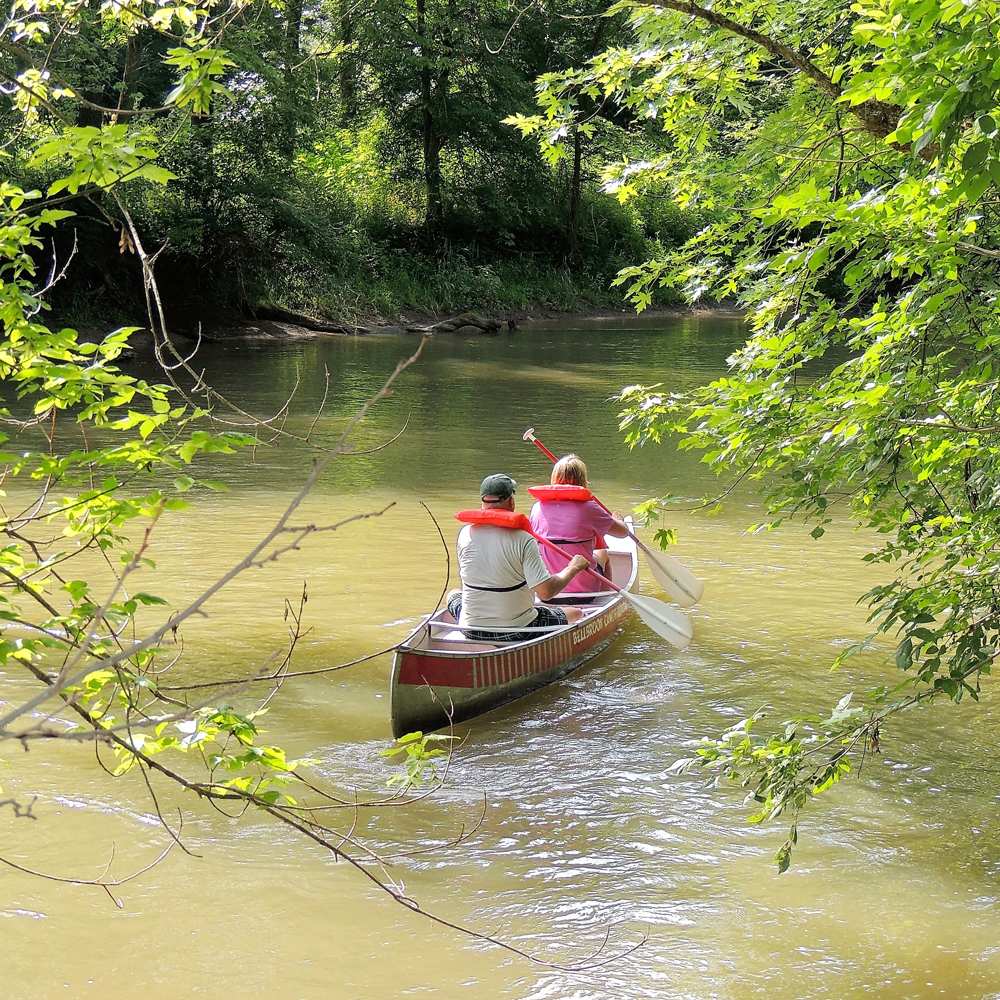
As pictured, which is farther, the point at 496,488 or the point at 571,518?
the point at 571,518

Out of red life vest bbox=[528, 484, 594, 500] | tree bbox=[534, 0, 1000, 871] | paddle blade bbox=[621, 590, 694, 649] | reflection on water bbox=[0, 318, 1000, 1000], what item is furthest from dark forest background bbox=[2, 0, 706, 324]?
tree bbox=[534, 0, 1000, 871]

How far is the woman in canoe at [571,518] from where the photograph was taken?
7875 millimetres

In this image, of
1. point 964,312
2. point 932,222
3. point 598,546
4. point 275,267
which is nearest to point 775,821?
point 964,312

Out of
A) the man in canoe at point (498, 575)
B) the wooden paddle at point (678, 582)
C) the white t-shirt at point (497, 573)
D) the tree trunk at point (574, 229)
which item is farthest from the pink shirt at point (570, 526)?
the tree trunk at point (574, 229)

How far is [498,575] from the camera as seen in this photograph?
21.4ft

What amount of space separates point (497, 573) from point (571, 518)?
1.49m

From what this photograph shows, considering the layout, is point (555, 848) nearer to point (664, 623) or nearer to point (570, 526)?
point (664, 623)

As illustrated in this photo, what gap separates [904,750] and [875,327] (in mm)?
3028

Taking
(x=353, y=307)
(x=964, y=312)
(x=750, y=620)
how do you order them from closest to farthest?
(x=964, y=312)
(x=750, y=620)
(x=353, y=307)

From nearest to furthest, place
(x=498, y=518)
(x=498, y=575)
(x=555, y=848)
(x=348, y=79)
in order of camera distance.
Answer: (x=555, y=848), (x=498, y=518), (x=498, y=575), (x=348, y=79)

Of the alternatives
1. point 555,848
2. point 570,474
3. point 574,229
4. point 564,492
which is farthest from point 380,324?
point 555,848

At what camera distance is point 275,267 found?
2588cm

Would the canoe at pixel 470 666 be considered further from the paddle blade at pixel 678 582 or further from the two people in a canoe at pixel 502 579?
the paddle blade at pixel 678 582

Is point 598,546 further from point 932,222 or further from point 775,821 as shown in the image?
point 932,222
